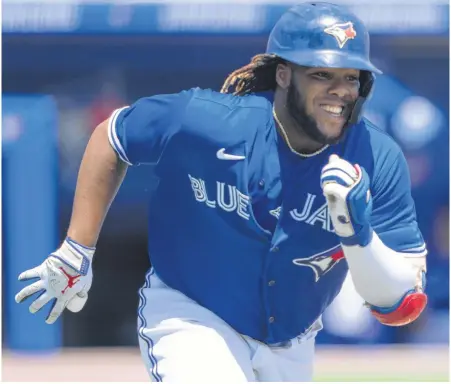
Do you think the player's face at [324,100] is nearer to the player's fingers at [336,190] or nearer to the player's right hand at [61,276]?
the player's fingers at [336,190]

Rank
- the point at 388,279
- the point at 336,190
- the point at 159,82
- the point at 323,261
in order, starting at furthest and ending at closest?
1. the point at 159,82
2. the point at 323,261
3. the point at 388,279
4. the point at 336,190

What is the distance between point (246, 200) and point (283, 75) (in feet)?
1.64

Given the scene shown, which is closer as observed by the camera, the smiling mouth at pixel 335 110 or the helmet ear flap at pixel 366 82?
the smiling mouth at pixel 335 110

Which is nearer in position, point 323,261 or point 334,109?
point 334,109

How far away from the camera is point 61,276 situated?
4.01m

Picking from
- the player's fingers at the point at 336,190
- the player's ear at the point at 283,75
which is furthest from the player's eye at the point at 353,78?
the player's fingers at the point at 336,190

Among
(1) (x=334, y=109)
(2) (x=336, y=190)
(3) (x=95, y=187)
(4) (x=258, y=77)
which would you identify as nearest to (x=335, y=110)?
(1) (x=334, y=109)

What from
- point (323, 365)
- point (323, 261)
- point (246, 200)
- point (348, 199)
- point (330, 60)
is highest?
point (330, 60)

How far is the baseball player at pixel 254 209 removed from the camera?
3803 millimetres

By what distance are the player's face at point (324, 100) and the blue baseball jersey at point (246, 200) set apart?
10cm

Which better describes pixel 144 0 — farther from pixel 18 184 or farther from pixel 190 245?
pixel 190 245

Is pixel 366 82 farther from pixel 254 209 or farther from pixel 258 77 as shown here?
pixel 254 209

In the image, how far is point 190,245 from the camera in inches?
157

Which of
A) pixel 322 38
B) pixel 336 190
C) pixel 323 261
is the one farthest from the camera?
pixel 323 261
